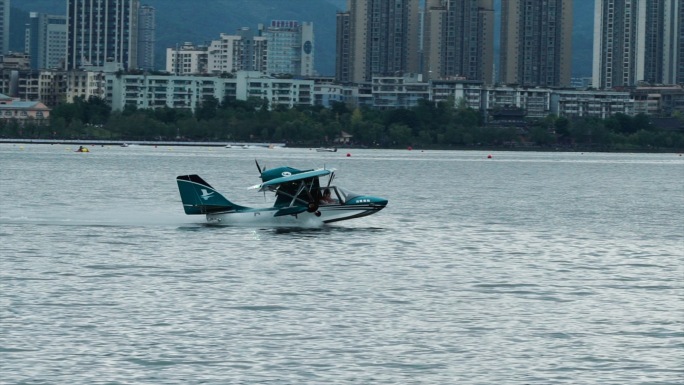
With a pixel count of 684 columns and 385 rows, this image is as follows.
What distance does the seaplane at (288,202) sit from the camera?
6906 cm

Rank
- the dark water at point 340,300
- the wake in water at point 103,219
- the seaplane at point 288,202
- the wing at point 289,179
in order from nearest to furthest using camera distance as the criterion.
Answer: the dark water at point 340,300 → the wing at point 289,179 → the seaplane at point 288,202 → the wake in water at point 103,219

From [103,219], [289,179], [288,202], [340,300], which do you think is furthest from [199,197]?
[340,300]

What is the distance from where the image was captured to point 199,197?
69.8 metres

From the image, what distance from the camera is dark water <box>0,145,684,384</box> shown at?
35562mm

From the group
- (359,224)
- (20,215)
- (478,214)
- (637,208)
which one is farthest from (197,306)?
(637,208)

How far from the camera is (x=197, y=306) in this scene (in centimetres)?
4434

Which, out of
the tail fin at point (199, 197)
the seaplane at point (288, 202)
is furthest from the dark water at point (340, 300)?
the tail fin at point (199, 197)

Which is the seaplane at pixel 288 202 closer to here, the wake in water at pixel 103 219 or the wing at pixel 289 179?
the wing at pixel 289 179

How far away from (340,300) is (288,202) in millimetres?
24500

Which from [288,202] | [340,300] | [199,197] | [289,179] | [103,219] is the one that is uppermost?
[289,179]

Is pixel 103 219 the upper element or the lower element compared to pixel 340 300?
upper

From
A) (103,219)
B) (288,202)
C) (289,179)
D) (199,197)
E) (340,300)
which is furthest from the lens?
(103,219)

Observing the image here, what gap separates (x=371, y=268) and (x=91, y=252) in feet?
37.4

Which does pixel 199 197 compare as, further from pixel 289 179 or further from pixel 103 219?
pixel 103 219
